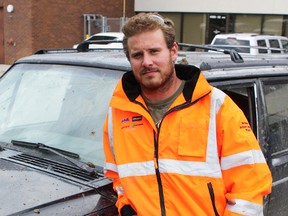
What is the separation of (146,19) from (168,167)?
72cm

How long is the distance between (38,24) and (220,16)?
347 inches

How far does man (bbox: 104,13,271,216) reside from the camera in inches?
80.6

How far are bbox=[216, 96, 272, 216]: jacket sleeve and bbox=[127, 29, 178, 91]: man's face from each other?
33 cm

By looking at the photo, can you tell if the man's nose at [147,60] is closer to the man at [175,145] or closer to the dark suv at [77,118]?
the man at [175,145]

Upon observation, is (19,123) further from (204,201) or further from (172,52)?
(204,201)

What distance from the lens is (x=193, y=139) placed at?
2.10 meters

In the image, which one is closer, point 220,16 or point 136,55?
point 136,55

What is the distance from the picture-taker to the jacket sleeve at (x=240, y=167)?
2.00 metres

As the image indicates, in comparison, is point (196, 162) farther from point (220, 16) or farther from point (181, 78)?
point (220, 16)

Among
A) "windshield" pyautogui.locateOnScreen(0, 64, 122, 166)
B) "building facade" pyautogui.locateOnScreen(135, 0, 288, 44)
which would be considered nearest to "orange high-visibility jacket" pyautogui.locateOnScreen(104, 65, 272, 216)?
"windshield" pyautogui.locateOnScreen(0, 64, 122, 166)

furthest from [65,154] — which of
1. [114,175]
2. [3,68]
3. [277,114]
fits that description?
[3,68]

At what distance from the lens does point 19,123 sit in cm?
323

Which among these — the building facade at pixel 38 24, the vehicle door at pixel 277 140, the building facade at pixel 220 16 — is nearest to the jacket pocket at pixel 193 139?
the vehicle door at pixel 277 140

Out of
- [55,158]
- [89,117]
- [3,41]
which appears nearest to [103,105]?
[89,117]
